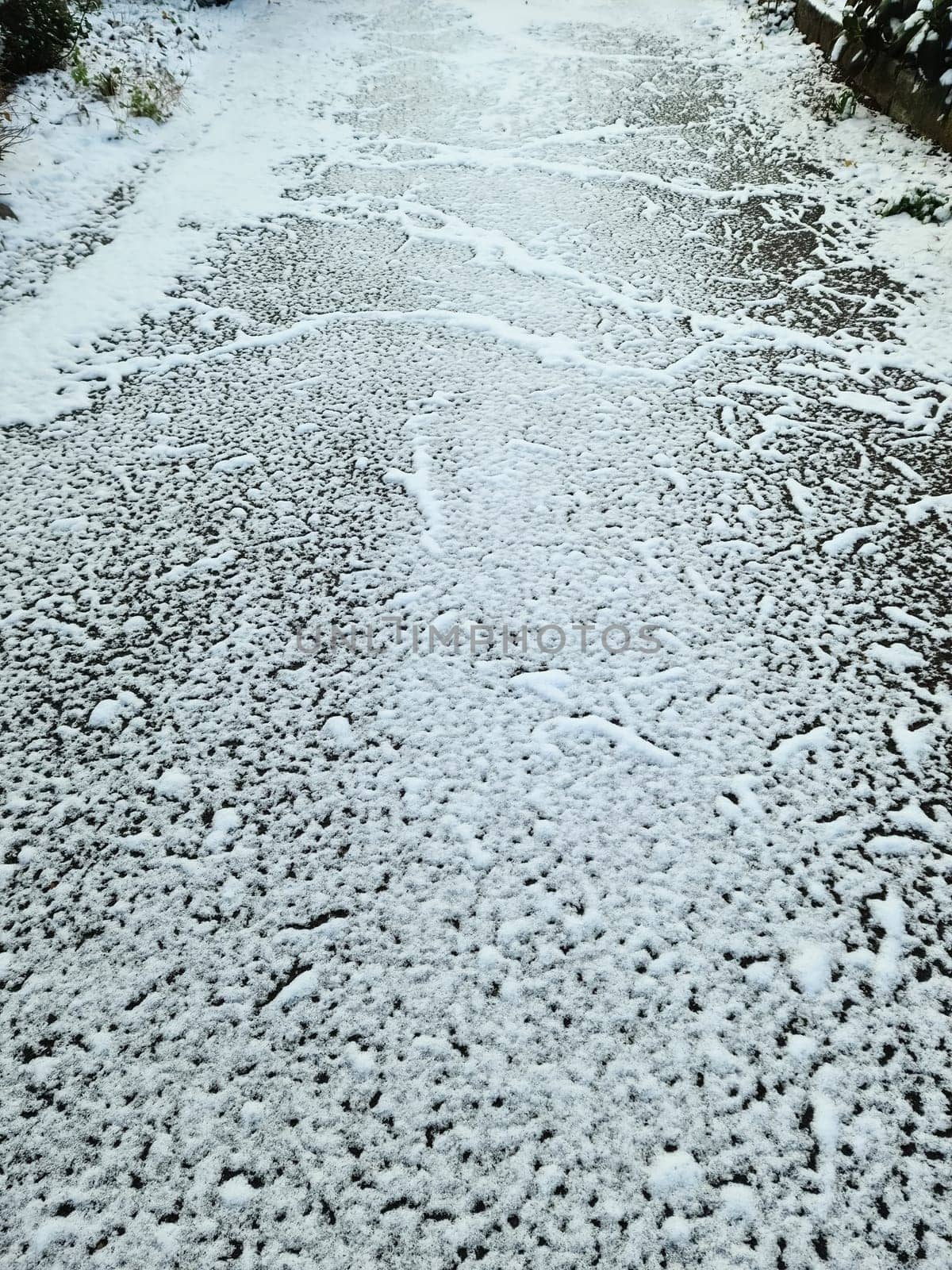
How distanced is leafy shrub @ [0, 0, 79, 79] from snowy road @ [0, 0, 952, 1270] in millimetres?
2367

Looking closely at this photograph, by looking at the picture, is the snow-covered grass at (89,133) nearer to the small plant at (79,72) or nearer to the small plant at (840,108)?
the small plant at (79,72)

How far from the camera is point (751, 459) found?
2223 millimetres

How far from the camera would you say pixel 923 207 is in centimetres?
324

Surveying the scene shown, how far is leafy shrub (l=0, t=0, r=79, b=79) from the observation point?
419 centimetres

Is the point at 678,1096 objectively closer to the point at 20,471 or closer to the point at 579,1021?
the point at 579,1021

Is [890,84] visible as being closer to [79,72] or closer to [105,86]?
[105,86]

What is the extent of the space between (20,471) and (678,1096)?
241 cm

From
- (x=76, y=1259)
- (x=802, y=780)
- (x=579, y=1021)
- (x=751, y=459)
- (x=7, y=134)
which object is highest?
(x=7, y=134)

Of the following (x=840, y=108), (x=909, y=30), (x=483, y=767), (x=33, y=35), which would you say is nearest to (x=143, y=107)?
(x=33, y=35)

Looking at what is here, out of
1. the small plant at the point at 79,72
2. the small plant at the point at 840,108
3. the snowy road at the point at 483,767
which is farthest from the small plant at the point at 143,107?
the small plant at the point at 840,108

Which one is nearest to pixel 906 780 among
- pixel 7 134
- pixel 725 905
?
pixel 725 905

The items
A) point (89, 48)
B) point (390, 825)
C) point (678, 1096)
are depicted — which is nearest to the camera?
point (678, 1096)

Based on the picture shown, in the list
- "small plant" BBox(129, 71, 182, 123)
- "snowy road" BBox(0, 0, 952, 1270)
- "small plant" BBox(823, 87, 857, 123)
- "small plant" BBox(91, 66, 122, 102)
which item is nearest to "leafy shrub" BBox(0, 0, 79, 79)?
"small plant" BBox(91, 66, 122, 102)

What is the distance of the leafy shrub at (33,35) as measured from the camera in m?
4.19
